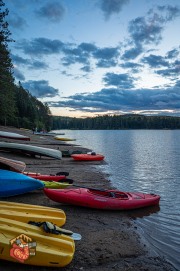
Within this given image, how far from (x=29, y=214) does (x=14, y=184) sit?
2.93 metres

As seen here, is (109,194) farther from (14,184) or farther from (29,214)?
(29,214)

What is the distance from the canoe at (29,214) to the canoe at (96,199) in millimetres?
1943

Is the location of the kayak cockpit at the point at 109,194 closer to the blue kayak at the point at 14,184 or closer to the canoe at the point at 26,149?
the blue kayak at the point at 14,184

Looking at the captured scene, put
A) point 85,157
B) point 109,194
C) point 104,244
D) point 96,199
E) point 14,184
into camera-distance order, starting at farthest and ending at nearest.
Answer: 1. point 85,157
2. point 109,194
3. point 96,199
4. point 14,184
5. point 104,244

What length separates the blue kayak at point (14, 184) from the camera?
9656 mm

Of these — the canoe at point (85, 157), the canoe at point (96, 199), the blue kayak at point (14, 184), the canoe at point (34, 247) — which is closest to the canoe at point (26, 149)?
the canoe at point (85, 157)

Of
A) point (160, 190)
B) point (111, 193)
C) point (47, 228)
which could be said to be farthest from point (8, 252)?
point (160, 190)

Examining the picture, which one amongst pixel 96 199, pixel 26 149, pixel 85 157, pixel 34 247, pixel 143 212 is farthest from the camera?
pixel 85 157

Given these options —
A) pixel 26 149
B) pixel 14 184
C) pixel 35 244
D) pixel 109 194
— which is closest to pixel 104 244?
pixel 35 244

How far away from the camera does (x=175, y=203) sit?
1269 centimetres

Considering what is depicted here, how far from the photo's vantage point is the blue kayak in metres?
9.66

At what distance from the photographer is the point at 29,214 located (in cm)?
720

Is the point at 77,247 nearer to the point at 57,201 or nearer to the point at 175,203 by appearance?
the point at 57,201

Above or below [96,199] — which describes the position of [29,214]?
above
